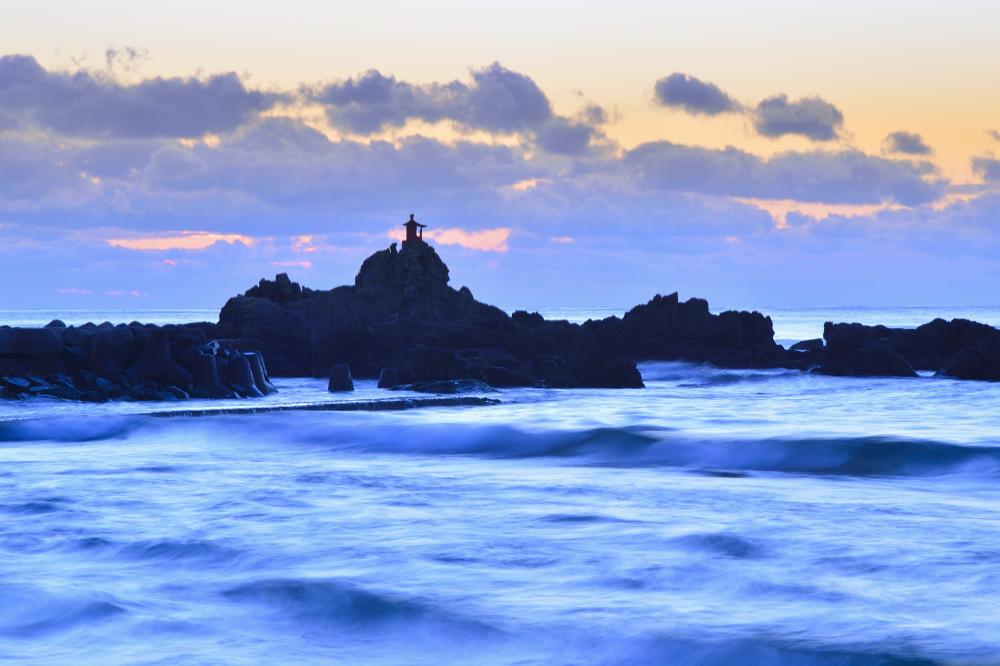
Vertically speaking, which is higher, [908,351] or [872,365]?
[908,351]

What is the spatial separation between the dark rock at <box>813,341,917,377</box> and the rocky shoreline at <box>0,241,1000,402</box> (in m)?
0.04

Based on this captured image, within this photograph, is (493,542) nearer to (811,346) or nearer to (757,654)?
(757,654)

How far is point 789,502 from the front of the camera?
12180 mm

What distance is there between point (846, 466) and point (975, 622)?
9.28 meters

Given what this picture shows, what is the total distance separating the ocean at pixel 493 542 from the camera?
6.86m

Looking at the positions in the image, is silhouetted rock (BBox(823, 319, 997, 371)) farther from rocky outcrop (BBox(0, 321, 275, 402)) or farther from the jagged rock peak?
rocky outcrop (BBox(0, 321, 275, 402))

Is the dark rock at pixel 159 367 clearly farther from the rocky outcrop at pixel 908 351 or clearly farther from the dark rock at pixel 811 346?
the dark rock at pixel 811 346

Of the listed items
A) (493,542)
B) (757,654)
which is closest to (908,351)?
(493,542)

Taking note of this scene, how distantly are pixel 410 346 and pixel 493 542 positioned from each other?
86.1 feet

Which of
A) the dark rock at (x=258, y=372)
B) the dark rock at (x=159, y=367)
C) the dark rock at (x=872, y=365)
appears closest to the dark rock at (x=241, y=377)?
the dark rock at (x=258, y=372)

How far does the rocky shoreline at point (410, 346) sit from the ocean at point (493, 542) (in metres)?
6.18

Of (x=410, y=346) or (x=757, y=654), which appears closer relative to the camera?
(x=757, y=654)

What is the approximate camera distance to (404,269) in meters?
40.4

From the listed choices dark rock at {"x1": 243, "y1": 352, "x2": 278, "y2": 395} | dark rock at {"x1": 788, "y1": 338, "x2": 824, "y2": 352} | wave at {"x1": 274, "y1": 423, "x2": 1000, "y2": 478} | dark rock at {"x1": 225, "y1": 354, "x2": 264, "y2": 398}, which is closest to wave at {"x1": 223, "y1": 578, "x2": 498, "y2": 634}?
wave at {"x1": 274, "y1": 423, "x2": 1000, "y2": 478}
